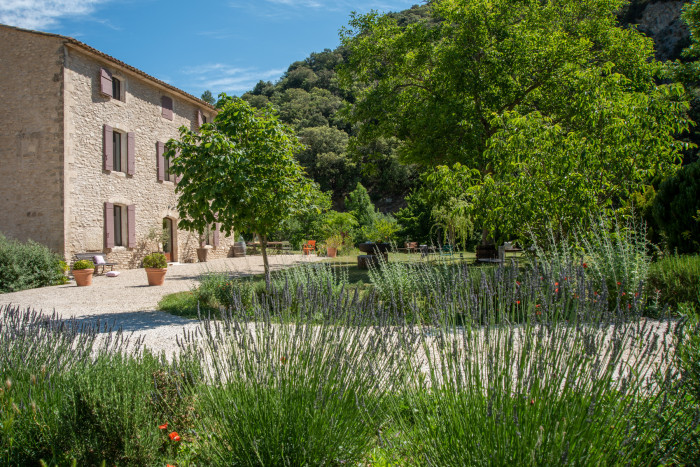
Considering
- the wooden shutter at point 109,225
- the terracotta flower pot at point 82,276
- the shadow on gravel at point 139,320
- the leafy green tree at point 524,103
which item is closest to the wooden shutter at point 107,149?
the wooden shutter at point 109,225

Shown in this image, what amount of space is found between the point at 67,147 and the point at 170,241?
5817 millimetres

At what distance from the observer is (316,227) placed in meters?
23.5

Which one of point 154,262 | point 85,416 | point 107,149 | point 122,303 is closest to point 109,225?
point 107,149

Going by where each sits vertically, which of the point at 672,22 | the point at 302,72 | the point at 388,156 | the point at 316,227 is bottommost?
the point at 316,227

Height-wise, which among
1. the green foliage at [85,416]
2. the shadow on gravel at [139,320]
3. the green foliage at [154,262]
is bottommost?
the shadow on gravel at [139,320]

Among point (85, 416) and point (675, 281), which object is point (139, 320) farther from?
point (675, 281)

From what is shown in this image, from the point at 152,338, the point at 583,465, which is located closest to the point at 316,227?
the point at 152,338

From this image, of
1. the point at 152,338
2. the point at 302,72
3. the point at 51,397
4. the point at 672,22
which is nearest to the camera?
the point at 51,397

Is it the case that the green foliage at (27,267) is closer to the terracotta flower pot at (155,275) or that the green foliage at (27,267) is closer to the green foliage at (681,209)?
the terracotta flower pot at (155,275)

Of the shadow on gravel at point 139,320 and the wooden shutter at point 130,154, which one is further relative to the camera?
the wooden shutter at point 130,154

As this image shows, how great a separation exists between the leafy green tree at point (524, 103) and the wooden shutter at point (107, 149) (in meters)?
7.85

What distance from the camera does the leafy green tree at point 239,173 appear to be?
22.4 ft

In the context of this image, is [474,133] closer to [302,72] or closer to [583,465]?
[583,465]

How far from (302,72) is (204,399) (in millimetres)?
54617
